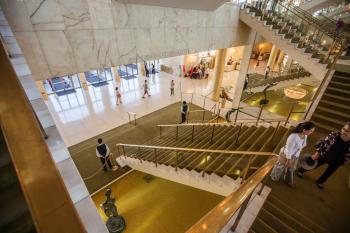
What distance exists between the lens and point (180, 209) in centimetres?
509

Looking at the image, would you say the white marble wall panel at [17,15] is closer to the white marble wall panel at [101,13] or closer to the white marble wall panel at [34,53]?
the white marble wall panel at [34,53]

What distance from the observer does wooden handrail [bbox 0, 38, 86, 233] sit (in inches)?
25.8

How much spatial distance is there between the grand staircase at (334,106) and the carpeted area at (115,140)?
6011mm

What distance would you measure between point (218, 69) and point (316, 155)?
9.25 m

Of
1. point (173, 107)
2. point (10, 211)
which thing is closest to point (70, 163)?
point (10, 211)

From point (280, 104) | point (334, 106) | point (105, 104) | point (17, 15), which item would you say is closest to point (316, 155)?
point (334, 106)

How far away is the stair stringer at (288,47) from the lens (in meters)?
6.52

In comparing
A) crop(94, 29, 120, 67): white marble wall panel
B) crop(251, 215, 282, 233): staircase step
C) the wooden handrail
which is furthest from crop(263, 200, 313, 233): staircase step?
crop(94, 29, 120, 67): white marble wall panel

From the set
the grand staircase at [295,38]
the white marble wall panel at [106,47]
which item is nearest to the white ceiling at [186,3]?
the white marble wall panel at [106,47]

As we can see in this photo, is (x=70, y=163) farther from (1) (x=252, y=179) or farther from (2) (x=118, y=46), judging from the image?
(2) (x=118, y=46)

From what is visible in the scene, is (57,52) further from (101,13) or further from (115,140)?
(115,140)

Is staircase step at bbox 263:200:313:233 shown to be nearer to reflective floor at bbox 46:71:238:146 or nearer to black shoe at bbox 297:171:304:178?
black shoe at bbox 297:171:304:178

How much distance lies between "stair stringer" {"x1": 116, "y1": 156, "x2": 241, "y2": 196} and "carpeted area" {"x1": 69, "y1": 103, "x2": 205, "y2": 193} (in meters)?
1.50

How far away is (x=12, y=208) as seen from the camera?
1125 mm
